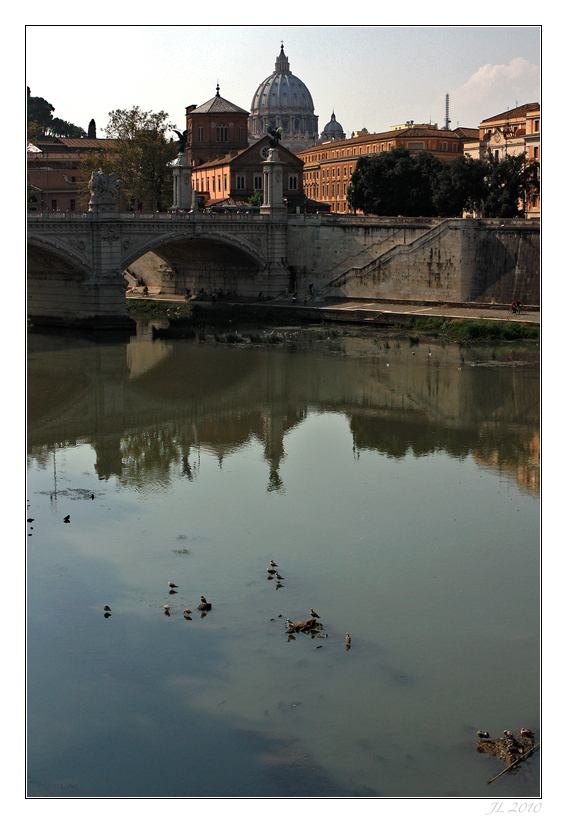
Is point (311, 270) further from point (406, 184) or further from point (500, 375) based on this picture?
point (500, 375)

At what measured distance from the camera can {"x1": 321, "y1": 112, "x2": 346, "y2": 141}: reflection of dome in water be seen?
107438 mm

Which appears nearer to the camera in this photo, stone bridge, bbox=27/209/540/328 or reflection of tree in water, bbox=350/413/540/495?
reflection of tree in water, bbox=350/413/540/495

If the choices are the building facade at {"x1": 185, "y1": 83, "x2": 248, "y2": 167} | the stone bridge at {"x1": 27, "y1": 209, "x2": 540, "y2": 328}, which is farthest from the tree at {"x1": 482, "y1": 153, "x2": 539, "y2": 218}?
the building facade at {"x1": 185, "y1": 83, "x2": 248, "y2": 167}

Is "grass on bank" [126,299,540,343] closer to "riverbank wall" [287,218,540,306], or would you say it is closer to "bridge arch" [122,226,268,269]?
"bridge arch" [122,226,268,269]

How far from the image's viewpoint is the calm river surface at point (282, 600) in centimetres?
745

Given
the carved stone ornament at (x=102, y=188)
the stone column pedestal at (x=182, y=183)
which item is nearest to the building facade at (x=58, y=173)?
the stone column pedestal at (x=182, y=183)

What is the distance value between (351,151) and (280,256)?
108 feet

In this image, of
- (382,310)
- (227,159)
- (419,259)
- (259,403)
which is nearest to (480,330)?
(382,310)

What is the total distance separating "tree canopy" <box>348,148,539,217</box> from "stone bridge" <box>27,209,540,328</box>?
4.43 meters

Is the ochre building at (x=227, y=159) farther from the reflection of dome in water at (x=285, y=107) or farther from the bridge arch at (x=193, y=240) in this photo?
the reflection of dome in water at (x=285, y=107)

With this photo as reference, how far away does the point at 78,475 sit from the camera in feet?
49.1

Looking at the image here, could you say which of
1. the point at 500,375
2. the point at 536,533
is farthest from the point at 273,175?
the point at 536,533

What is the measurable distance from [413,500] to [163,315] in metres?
24.0

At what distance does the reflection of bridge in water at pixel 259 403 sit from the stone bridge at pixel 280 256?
156 inches
